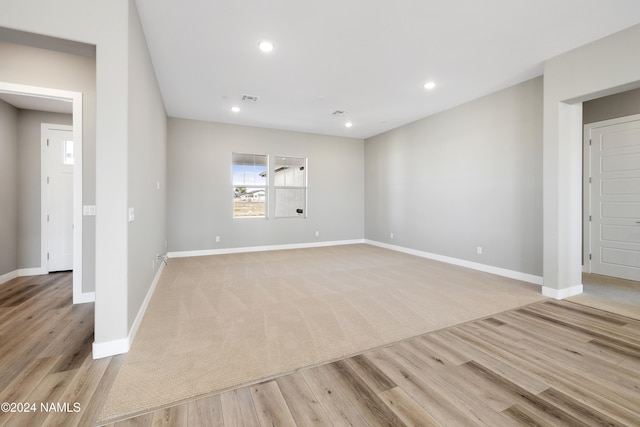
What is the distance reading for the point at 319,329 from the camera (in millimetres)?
2508

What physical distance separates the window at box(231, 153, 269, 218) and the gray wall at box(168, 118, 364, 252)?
147 mm

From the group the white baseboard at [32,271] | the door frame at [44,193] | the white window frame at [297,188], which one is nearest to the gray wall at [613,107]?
the white window frame at [297,188]

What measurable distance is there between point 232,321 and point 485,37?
13.0 ft

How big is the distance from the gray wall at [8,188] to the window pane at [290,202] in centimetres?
443

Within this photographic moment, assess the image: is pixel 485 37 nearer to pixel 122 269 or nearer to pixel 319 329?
pixel 319 329

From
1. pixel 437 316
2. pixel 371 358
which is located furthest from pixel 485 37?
pixel 371 358

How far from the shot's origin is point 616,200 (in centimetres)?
419

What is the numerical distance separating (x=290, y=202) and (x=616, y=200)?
6.00 m

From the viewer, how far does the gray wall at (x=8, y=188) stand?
3.84 meters

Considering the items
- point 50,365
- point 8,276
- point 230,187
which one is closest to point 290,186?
point 230,187

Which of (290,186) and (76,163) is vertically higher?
(290,186)

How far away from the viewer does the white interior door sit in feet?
14.0

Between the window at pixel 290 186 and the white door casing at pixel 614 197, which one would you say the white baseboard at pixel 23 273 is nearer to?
the window at pixel 290 186

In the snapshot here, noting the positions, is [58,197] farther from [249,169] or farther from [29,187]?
[249,169]
